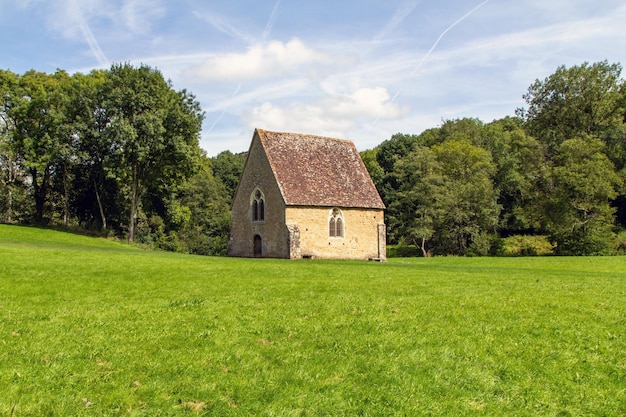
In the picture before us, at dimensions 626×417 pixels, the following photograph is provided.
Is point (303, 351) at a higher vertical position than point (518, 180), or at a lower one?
lower

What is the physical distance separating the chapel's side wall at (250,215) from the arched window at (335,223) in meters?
3.73

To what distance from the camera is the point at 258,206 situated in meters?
36.7

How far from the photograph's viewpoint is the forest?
40.2m

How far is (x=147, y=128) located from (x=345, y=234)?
18.2 m

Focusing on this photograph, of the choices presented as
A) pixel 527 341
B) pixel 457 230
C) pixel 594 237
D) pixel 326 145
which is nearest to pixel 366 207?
pixel 326 145

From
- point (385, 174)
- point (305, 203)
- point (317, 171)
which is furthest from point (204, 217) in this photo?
point (305, 203)

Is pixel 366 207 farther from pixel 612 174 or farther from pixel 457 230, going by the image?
pixel 612 174

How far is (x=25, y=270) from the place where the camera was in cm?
1554

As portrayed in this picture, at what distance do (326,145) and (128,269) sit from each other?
23857 millimetres

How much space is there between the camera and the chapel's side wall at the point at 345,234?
3388cm

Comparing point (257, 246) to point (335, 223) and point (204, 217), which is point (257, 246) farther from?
point (204, 217)

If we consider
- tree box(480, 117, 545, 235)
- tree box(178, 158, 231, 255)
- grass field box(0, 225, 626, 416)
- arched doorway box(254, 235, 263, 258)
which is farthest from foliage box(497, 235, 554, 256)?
grass field box(0, 225, 626, 416)

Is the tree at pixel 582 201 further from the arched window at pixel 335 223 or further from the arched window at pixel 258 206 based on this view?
the arched window at pixel 258 206

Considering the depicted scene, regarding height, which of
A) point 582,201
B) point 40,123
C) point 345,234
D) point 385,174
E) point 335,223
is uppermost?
point 40,123
